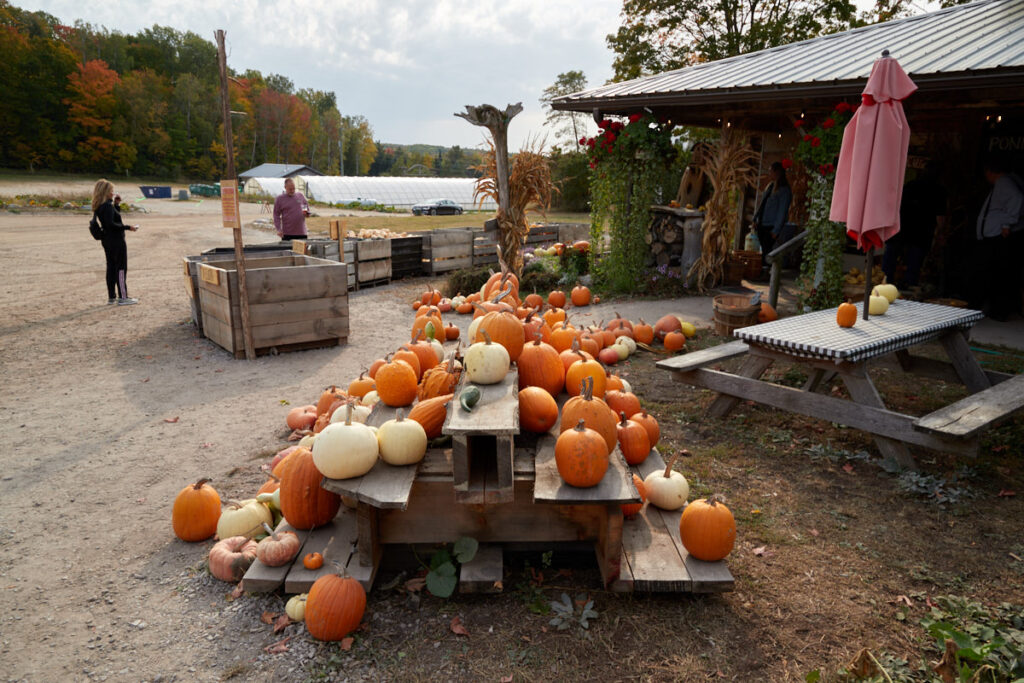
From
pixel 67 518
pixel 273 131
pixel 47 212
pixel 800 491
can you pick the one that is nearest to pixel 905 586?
pixel 800 491

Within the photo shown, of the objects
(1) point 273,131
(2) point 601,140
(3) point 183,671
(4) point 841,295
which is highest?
(1) point 273,131

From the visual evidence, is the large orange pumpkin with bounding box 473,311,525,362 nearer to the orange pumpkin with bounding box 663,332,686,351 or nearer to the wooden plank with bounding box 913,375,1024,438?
the wooden plank with bounding box 913,375,1024,438

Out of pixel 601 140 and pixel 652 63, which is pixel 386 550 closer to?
pixel 601 140

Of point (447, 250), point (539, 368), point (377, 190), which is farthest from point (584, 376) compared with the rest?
point (377, 190)

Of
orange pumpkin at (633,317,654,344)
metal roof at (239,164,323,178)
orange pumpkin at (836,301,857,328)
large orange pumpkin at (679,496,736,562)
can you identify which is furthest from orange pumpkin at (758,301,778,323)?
metal roof at (239,164,323,178)

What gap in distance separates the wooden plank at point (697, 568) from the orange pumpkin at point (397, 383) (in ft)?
4.90

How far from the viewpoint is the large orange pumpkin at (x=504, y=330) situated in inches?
137

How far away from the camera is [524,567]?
10.2ft

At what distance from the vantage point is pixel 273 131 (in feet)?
295

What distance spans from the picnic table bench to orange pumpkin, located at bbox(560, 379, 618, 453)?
0.12 m

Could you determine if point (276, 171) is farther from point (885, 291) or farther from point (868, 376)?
point (868, 376)

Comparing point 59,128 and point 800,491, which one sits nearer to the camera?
point 800,491

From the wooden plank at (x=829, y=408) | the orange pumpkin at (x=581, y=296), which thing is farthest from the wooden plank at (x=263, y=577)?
the orange pumpkin at (x=581, y=296)

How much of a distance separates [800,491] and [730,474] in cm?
45
